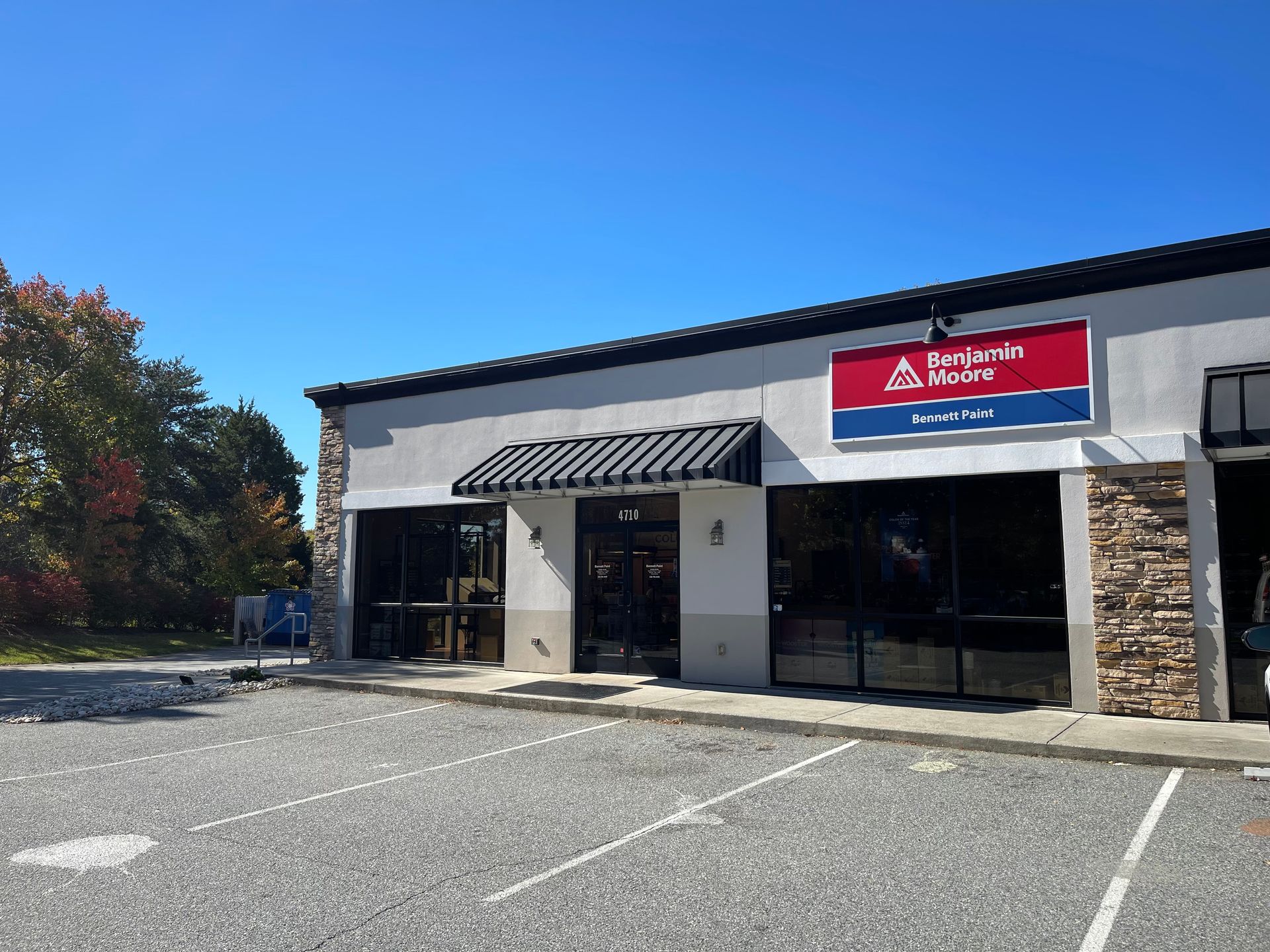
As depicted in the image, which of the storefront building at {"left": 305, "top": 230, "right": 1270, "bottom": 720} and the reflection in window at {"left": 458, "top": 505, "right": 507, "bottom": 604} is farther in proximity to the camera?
the reflection in window at {"left": 458, "top": 505, "right": 507, "bottom": 604}

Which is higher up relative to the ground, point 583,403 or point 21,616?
point 583,403

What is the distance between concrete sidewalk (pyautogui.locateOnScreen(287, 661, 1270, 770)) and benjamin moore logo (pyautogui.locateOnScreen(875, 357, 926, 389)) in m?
4.40

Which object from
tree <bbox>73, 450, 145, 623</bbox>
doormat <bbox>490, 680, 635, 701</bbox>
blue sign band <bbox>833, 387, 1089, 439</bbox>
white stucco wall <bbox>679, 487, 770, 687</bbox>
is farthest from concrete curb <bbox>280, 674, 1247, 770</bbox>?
tree <bbox>73, 450, 145, 623</bbox>

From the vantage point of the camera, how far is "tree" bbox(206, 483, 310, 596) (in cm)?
3753

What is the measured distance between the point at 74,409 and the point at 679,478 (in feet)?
82.8

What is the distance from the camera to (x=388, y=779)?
837 centimetres

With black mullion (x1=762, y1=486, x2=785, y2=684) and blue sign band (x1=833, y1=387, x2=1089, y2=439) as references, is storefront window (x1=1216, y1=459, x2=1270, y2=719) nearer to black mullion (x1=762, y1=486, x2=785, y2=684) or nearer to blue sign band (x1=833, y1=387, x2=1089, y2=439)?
blue sign band (x1=833, y1=387, x2=1089, y2=439)

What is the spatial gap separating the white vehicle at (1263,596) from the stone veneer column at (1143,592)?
0.65 m

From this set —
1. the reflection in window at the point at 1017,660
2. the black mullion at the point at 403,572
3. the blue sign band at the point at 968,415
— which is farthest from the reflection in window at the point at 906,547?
the black mullion at the point at 403,572

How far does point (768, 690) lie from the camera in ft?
44.2

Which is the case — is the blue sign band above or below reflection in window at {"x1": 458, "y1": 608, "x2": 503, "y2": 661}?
above

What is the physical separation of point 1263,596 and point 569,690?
898cm

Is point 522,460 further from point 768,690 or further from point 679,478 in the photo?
point 768,690

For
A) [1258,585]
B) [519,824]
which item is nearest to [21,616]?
[519,824]
